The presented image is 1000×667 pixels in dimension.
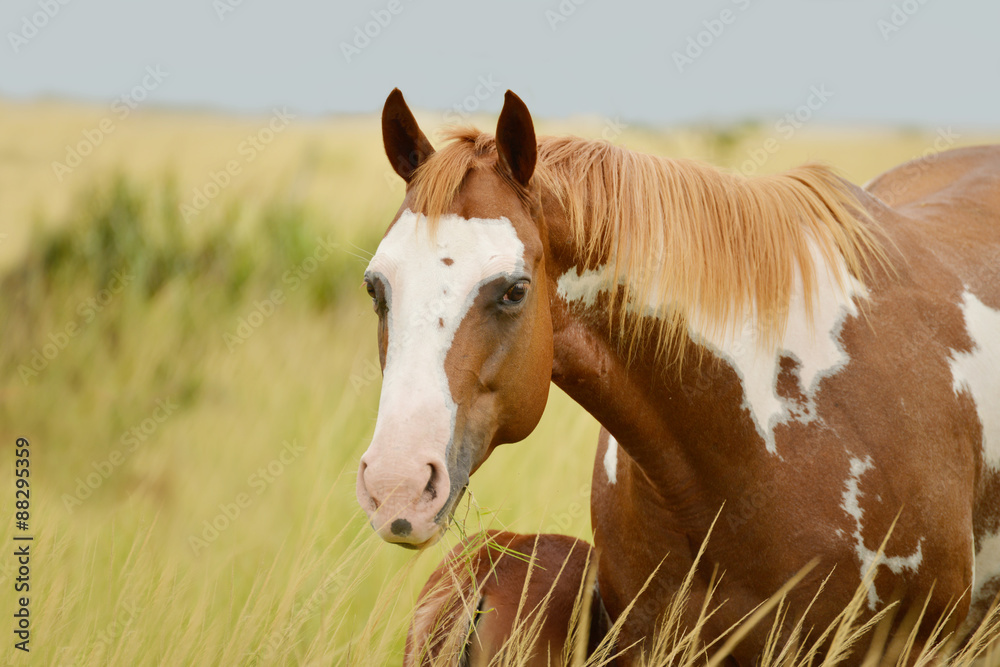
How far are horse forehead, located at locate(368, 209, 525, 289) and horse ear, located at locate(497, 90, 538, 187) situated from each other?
0.46 feet

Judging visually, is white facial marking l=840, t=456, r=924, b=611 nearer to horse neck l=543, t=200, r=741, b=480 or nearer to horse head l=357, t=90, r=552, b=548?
horse neck l=543, t=200, r=741, b=480

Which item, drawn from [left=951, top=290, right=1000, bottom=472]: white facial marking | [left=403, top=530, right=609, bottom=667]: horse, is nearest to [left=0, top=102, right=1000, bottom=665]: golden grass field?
[left=403, top=530, right=609, bottom=667]: horse

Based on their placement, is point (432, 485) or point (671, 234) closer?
point (432, 485)

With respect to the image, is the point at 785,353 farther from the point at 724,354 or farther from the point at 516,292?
the point at 516,292

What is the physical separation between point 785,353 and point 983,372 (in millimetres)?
585

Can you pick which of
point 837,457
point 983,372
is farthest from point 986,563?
point 837,457

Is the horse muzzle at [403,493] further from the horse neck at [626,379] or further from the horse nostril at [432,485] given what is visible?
the horse neck at [626,379]

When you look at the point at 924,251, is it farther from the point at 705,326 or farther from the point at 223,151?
the point at 223,151

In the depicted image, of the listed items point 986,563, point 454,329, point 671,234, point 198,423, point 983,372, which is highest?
point 671,234

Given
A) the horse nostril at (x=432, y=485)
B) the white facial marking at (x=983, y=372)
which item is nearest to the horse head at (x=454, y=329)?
the horse nostril at (x=432, y=485)

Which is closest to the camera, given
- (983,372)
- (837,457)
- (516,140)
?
(516,140)

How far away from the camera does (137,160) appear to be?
6.62m

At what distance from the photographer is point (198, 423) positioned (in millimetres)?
4055

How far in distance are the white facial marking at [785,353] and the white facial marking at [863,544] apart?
0.15m
